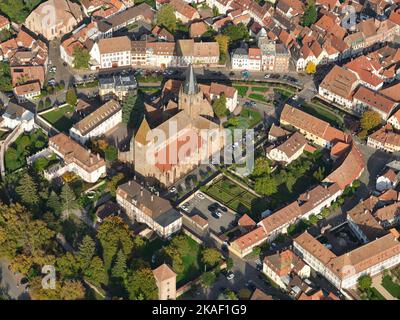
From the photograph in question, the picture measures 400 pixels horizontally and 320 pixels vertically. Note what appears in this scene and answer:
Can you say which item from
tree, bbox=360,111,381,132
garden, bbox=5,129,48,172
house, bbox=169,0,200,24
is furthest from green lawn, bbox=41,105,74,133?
tree, bbox=360,111,381,132

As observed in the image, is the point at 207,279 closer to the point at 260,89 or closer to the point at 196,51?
the point at 260,89

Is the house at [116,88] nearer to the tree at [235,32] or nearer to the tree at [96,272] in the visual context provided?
the tree at [235,32]

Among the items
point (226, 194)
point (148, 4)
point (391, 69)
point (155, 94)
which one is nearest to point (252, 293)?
point (226, 194)

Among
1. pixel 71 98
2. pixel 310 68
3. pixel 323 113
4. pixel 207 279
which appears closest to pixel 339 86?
pixel 323 113

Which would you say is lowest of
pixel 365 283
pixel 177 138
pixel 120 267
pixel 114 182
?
pixel 365 283

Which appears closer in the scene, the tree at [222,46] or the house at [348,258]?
the house at [348,258]

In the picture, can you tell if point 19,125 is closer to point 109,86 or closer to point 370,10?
point 109,86

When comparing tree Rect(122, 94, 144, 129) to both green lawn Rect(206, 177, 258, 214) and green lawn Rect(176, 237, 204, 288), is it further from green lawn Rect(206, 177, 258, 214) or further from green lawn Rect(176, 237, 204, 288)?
green lawn Rect(176, 237, 204, 288)

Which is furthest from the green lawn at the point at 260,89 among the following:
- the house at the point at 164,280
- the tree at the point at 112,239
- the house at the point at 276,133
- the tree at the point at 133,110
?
the house at the point at 164,280
